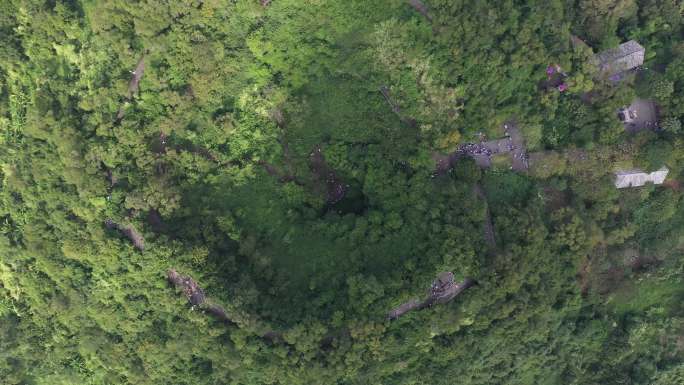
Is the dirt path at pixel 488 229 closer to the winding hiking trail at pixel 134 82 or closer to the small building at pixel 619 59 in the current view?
the small building at pixel 619 59

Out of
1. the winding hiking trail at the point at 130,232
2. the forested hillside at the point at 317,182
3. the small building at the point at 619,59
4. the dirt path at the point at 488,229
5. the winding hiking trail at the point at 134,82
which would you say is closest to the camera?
the forested hillside at the point at 317,182

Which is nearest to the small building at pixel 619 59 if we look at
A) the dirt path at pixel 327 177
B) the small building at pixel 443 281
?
the small building at pixel 443 281

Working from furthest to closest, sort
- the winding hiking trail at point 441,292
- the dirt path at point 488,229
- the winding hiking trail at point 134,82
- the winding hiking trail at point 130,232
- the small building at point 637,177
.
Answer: the small building at point 637,177 < the dirt path at point 488,229 < the winding hiking trail at point 134,82 < the winding hiking trail at point 130,232 < the winding hiking trail at point 441,292

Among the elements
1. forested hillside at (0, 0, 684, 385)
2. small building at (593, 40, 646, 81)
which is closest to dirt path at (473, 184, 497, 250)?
forested hillside at (0, 0, 684, 385)

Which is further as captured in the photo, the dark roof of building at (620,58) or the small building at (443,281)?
the dark roof of building at (620,58)

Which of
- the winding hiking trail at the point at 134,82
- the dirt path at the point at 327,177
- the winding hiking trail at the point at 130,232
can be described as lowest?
the dirt path at the point at 327,177

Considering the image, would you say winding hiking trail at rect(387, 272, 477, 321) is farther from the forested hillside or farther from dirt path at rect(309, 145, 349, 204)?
dirt path at rect(309, 145, 349, 204)

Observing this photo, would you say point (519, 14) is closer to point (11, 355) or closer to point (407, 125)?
point (407, 125)
